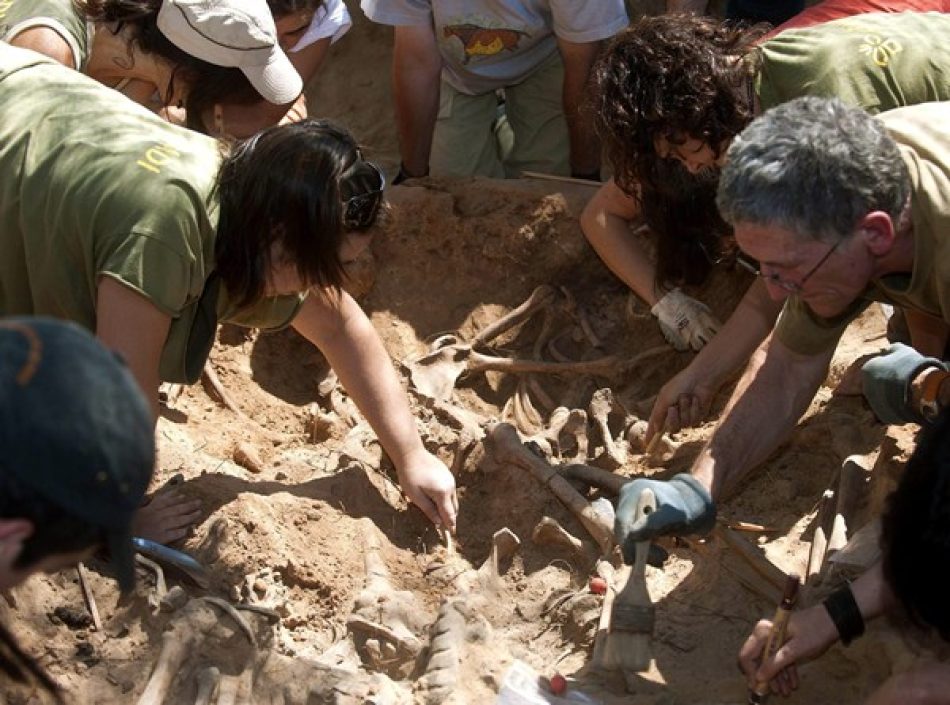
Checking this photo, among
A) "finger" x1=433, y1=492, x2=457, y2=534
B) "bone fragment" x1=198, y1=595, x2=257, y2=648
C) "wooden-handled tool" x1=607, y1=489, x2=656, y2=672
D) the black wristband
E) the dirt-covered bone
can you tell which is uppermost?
the black wristband

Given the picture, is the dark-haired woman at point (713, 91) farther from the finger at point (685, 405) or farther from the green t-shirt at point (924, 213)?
the green t-shirt at point (924, 213)

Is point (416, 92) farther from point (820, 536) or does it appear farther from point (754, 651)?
point (754, 651)

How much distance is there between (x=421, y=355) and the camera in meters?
4.89

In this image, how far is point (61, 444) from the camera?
184 centimetres

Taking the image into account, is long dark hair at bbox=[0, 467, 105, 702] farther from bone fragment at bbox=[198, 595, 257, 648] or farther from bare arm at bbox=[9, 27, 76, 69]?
bare arm at bbox=[9, 27, 76, 69]

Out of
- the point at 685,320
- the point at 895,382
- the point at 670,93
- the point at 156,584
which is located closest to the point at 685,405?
the point at 685,320

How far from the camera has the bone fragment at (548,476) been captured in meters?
3.81

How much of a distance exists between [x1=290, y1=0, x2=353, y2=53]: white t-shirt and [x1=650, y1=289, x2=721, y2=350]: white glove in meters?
1.75

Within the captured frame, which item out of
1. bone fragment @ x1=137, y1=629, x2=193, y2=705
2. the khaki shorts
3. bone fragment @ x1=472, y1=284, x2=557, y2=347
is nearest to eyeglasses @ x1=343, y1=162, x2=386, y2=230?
bone fragment @ x1=137, y1=629, x2=193, y2=705

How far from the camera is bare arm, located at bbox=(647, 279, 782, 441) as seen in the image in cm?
410

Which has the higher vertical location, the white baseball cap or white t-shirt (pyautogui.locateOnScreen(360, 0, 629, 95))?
the white baseball cap

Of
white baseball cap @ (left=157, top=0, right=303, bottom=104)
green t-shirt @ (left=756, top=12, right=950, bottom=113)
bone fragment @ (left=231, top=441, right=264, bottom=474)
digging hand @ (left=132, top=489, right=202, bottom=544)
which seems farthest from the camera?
bone fragment @ (left=231, top=441, right=264, bottom=474)

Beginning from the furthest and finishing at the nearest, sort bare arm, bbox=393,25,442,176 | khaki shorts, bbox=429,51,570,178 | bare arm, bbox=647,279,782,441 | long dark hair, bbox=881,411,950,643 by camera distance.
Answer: khaki shorts, bbox=429,51,570,178
bare arm, bbox=393,25,442,176
bare arm, bbox=647,279,782,441
long dark hair, bbox=881,411,950,643

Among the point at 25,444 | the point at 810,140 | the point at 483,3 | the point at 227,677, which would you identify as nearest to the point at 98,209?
the point at 227,677
